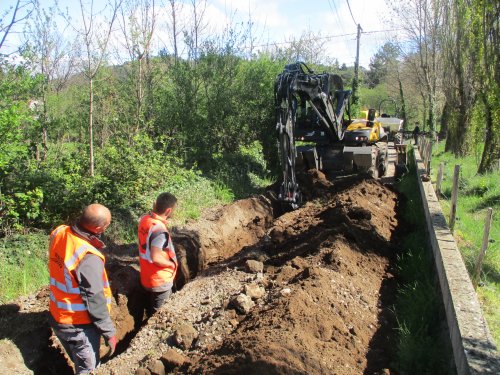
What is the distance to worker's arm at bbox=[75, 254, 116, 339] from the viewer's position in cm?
374

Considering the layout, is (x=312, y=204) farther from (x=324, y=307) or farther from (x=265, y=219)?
(x=324, y=307)

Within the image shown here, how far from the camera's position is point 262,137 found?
1581 cm

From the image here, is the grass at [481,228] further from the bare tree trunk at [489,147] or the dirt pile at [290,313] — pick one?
the dirt pile at [290,313]

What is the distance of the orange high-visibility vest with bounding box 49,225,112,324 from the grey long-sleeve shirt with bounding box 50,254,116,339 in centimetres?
5

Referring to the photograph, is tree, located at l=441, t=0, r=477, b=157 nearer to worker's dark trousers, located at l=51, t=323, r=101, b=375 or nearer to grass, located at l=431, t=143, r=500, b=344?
grass, located at l=431, t=143, r=500, b=344

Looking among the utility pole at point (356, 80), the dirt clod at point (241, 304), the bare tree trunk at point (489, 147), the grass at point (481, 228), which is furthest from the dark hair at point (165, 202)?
the utility pole at point (356, 80)

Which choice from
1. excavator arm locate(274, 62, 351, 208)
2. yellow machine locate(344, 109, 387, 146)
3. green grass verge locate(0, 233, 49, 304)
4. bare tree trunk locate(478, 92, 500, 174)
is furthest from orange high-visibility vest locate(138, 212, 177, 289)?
bare tree trunk locate(478, 92, 500, 174)

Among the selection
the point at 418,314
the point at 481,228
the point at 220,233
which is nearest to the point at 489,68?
the point at 481,228

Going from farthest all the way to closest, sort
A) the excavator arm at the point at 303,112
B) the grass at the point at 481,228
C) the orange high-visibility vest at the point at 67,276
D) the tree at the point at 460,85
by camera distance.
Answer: the tree at the point at 460,85
the excavator arm at the point at 303,112
the grass at the point at 481,228
the orange high-visibility vest at the point at 67,276

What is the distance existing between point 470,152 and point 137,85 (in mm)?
12770

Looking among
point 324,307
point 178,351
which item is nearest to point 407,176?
point 324,307

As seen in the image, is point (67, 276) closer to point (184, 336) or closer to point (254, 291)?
point (184, 336)

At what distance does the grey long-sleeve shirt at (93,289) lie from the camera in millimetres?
3742

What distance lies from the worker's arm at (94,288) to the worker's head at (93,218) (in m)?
0.24
